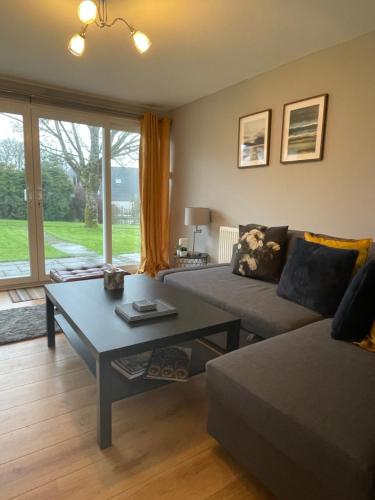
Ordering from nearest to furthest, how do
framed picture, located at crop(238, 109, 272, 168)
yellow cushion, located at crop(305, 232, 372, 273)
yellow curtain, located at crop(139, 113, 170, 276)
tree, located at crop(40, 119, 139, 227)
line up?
1. yellow cushion, located at crop(305, 232, 372, 273)
2. framed picture, located at crop(238, 109, 272, 168)
3. tree, located at crop(40, 119, 139, 227)
4. yellow curtain, located at crop(139, 113, 170, 276)

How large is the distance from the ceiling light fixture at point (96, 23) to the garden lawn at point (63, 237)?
2224 millimetres

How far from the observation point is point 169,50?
8.54ft

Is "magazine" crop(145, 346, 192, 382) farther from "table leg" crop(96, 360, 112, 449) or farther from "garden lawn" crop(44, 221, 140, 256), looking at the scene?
"garden lawn" crop(44, 221, 140, 256)

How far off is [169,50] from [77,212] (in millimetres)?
2238

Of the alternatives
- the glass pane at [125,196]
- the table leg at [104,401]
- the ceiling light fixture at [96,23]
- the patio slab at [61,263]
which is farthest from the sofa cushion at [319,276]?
the glass pane at [125,196]

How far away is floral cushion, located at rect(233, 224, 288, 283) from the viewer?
2.47 metres

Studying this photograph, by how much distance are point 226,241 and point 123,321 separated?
6.96 feet

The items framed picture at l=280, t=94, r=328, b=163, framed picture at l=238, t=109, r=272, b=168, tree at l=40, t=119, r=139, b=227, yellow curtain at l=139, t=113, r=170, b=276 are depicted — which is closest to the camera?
framed picture at l=280, t=94, r=328, b=163

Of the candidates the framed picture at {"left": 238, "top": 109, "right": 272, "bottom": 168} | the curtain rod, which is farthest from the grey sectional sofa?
the curtain rod

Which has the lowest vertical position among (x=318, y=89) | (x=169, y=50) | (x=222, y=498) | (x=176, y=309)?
(x=222, y=498)

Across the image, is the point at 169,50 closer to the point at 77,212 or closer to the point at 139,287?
the point at 139,287

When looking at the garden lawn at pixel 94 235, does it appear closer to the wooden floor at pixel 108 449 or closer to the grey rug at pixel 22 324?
the grey rug at pixel 22 324

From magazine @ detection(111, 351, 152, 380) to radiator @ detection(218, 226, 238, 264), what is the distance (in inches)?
79.3

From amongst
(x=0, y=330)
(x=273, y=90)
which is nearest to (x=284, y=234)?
(x=273, y=90)
